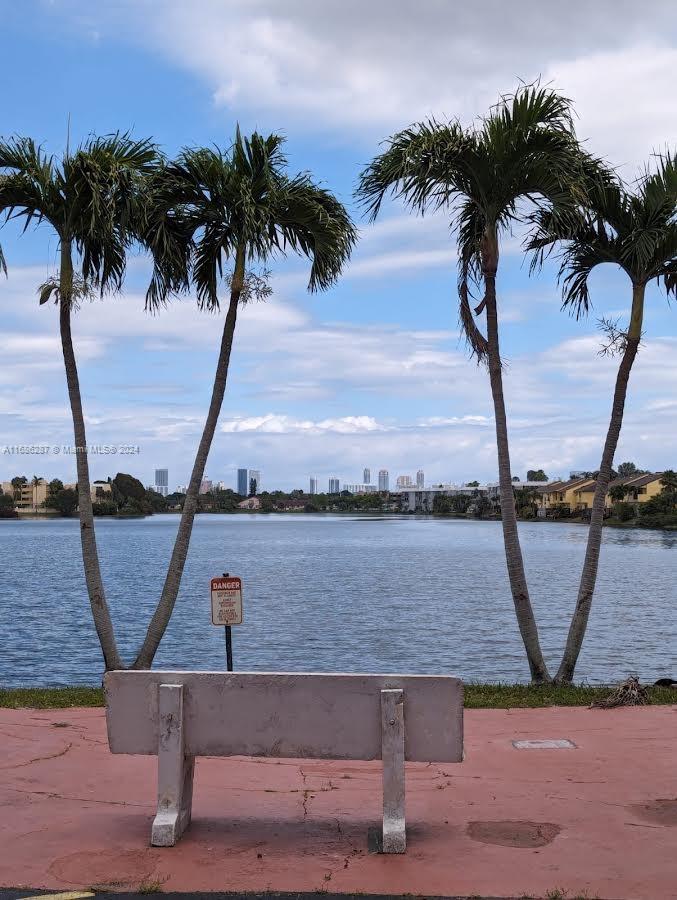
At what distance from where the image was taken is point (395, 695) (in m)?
5.41

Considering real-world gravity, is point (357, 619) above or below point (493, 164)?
below

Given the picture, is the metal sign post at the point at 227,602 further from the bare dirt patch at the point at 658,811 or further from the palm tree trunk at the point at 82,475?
the bare dirt patch at the point at 658,811

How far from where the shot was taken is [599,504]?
1224 cm

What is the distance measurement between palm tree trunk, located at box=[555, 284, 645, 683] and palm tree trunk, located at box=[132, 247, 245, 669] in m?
4.91

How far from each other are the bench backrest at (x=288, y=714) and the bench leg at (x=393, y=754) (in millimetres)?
52

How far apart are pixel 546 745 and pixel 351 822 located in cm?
281

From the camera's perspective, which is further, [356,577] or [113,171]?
[356,577]

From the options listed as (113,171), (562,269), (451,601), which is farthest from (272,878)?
(451,601)

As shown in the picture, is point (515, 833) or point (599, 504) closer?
point (515, 833)

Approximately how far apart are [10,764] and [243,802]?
6.57ft

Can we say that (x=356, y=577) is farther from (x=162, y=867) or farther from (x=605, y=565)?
(x=162, y=867)

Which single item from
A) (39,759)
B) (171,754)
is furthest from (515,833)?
(39,759)

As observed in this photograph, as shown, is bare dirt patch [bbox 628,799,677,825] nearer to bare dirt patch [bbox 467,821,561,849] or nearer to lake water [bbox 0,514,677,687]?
bare dirt patch [bbox 467,821,561,849]

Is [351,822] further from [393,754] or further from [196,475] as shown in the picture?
[196,475]
